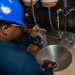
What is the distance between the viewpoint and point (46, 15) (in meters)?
1.43

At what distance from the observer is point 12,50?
2.61 ft

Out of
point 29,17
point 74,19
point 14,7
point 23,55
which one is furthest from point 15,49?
point 29,17

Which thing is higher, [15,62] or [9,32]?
[9,32]

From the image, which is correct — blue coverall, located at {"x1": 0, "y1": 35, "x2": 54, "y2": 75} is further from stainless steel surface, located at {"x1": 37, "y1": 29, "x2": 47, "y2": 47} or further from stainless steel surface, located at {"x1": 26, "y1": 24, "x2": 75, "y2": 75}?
stainless steel surface, located at {"x1": 37, "y1": 29, "x2": 47, "y2": 47}

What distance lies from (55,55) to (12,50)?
0.58 m

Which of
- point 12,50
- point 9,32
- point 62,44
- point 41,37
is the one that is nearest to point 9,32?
point 9,32

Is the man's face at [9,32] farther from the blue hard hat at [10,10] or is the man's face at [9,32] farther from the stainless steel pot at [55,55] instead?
the stainless steel pot at [55,55]

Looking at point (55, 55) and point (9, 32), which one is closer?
point (9, 32)

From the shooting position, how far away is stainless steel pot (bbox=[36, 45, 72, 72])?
48.1 inches

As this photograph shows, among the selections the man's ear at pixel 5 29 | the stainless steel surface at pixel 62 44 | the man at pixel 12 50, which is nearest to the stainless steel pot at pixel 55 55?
the stainless steel surface at pixel 62 44

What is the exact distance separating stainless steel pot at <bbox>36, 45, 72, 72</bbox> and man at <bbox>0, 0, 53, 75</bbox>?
36 centimetres

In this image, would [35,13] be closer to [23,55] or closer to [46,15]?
[46,15]

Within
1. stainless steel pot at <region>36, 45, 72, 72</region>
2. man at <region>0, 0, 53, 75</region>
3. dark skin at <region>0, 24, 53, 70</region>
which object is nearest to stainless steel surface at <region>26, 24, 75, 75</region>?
stainless steel pot at <region>36, 45, 72, 72</region>

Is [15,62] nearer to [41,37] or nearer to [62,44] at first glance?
[41,37]
